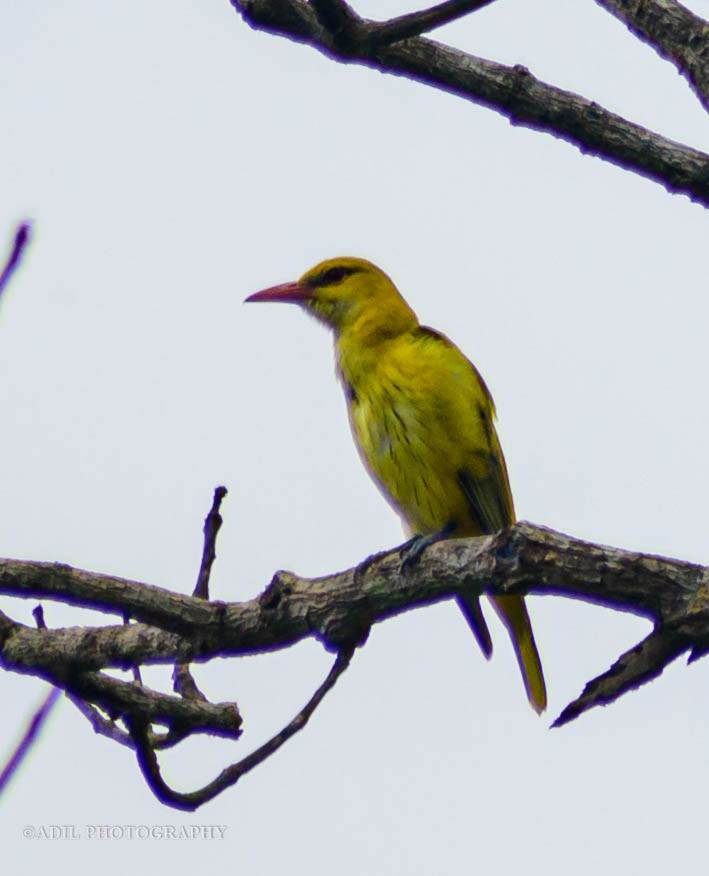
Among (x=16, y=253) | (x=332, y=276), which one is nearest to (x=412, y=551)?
(x=16, y=253)

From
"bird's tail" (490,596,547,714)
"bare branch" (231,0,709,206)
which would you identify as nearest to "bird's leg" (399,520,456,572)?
"bare branch" (231,0,709,206)

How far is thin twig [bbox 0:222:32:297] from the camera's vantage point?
1.76 meters

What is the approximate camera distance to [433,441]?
16.9 feet

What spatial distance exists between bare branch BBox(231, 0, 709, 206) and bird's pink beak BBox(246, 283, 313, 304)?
2458mm

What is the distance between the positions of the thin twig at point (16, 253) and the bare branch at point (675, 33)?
273 cm

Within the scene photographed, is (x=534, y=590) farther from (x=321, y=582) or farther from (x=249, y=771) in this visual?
(x=249, y=771)

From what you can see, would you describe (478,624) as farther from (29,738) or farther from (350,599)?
(29,738)

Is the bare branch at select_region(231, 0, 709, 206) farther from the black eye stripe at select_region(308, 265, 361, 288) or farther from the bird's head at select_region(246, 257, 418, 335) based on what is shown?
the black eye stripe at select_region(308, 265, 361, 288)

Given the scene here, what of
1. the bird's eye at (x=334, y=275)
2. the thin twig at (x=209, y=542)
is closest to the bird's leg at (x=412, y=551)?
the thin twig at (x=209, y=542)

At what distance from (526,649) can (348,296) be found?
72.3 inches

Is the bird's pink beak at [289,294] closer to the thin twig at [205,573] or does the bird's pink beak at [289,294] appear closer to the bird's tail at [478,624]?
the bird's tail at [478,624]

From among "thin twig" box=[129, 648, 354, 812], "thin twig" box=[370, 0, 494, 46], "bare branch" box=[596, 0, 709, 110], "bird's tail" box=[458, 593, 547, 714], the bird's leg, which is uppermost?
"bare branch" box=[596, 0, 709, 110]

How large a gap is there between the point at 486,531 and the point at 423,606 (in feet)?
5.28

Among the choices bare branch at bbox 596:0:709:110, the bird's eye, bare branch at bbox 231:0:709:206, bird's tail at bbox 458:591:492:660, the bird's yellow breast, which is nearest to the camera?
bare branch at bbox 231:0:709:206
